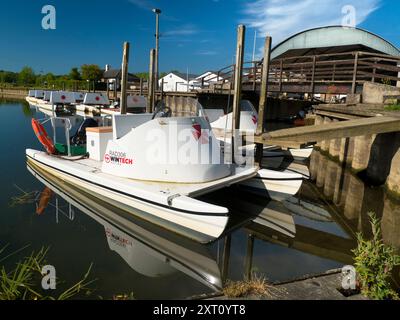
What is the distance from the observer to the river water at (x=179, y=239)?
17.8 ft

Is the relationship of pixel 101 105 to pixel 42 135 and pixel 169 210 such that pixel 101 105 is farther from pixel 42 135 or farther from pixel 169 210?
pixel 169 210

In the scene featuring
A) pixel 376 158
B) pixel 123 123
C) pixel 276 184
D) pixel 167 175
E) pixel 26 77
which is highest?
pixel 26 77

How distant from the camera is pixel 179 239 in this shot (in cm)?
681

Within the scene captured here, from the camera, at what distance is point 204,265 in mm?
5852

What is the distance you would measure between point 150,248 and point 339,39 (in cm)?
2436

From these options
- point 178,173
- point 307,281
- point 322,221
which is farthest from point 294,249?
point 178,173

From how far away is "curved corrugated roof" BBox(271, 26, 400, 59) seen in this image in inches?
925

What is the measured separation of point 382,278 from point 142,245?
181 inches

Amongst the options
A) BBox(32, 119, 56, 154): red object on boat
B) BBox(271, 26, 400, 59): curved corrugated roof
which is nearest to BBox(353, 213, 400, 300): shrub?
BBox(32, 119, 56, 154): red object on boat

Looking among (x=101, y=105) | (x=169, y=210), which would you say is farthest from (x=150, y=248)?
(x=101, y=105)

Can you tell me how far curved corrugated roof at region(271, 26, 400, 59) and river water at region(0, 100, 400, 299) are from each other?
1803 centimetres

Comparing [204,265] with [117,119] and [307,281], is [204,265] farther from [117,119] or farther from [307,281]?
[117,119]

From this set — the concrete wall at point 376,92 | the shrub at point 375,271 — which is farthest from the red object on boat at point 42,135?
the concrete wall at point 376,92

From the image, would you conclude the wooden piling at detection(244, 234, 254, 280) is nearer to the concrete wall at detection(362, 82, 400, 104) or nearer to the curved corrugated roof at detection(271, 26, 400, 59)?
the concrete wall at detection(362, 82, 400, 104)
